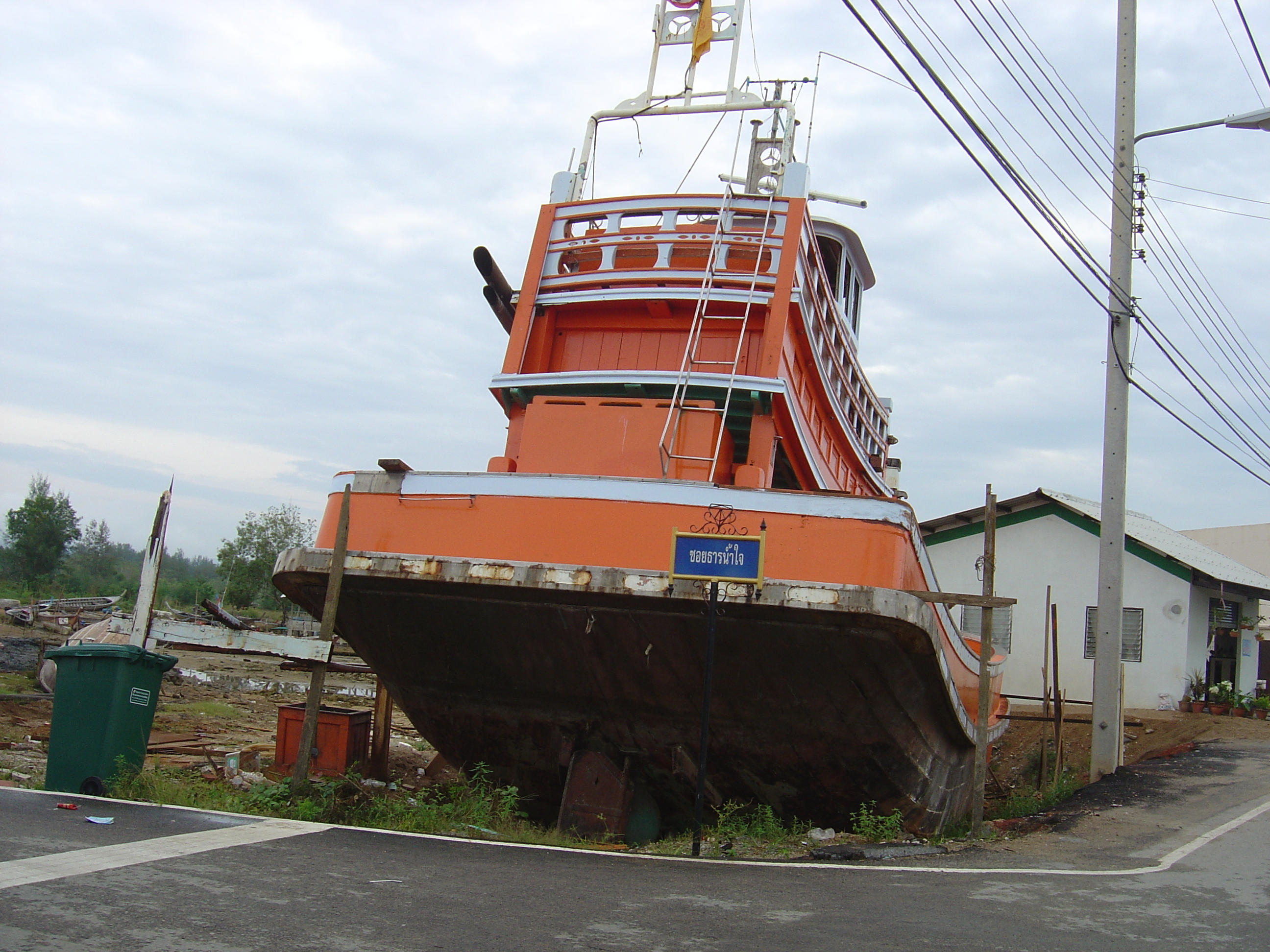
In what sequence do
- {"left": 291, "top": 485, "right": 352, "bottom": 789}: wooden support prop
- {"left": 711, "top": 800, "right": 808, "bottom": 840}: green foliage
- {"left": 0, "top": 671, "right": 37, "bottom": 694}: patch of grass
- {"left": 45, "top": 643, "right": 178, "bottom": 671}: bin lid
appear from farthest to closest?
{"left": 0, "top": 671, "right": 37, "bottom": 694}: patch of grass, {"left": 711, "top": 800, "right": 808, "bottom": 840}: green foliage, {"left": 45, "top": 643, "right": 178, "bottom": 671}: bin lid, {"left": 291, "top": 485, "right": 352, "bottom": 789}: wooden support prop

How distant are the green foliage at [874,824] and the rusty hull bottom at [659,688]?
89 mm

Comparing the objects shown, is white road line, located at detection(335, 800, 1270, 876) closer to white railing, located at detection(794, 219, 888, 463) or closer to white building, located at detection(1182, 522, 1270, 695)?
white railing, located at detection(794, 219, 888, 463)

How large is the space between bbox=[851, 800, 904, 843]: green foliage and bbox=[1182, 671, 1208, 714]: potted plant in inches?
463

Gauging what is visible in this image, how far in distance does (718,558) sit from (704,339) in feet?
8.62

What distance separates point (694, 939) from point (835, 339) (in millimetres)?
7451

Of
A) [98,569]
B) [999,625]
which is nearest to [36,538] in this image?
[98,569]

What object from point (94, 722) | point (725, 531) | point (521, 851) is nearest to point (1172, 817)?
point (725, 531)

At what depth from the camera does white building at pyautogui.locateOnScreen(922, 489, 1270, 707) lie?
17109mm

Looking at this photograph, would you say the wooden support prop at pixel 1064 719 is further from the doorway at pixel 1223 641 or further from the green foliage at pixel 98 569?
the green foliage at pixel 98 569

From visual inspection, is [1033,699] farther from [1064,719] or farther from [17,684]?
[17,684]

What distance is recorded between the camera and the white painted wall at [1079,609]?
55.9 feet

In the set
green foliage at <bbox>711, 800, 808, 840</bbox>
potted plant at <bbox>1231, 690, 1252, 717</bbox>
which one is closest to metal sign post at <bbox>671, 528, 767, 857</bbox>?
green foliage at <bbox>711, 800, 808, 840</bbox>

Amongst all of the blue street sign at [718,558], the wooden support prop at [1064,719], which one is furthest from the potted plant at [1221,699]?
the blue street sign at [718,558]

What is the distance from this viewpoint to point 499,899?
168 inches
